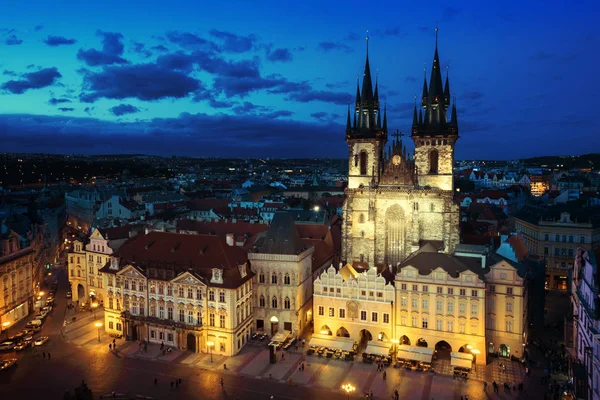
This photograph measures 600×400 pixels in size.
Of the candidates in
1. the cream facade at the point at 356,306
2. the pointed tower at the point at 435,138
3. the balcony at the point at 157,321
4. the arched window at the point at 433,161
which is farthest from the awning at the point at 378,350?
the arched window at the point at 433,161

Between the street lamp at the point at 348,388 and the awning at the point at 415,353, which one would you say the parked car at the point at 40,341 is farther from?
the awning at the point at 415,353

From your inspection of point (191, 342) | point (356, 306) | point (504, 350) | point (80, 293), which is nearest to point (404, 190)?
point (356, 306)

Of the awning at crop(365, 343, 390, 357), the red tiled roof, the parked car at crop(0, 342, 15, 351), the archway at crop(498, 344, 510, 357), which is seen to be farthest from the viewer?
the red tiled roof

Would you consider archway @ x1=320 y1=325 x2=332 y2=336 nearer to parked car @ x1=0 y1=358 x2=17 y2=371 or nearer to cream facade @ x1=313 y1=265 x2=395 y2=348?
cream facade @ x1=313 y1=265 x2=395 y2=348

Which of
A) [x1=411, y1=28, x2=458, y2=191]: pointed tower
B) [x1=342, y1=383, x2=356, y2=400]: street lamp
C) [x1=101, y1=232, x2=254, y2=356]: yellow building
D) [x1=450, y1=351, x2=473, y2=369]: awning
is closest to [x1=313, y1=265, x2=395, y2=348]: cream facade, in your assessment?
[x1=450, y1=351, x2=473, y2=369]: awning

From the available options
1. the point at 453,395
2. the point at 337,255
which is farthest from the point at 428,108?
the point at 453,395

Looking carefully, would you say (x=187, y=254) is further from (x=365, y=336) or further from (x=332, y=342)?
(x=365, y=336)

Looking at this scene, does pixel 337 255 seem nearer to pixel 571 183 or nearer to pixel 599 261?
pixel 599 261
